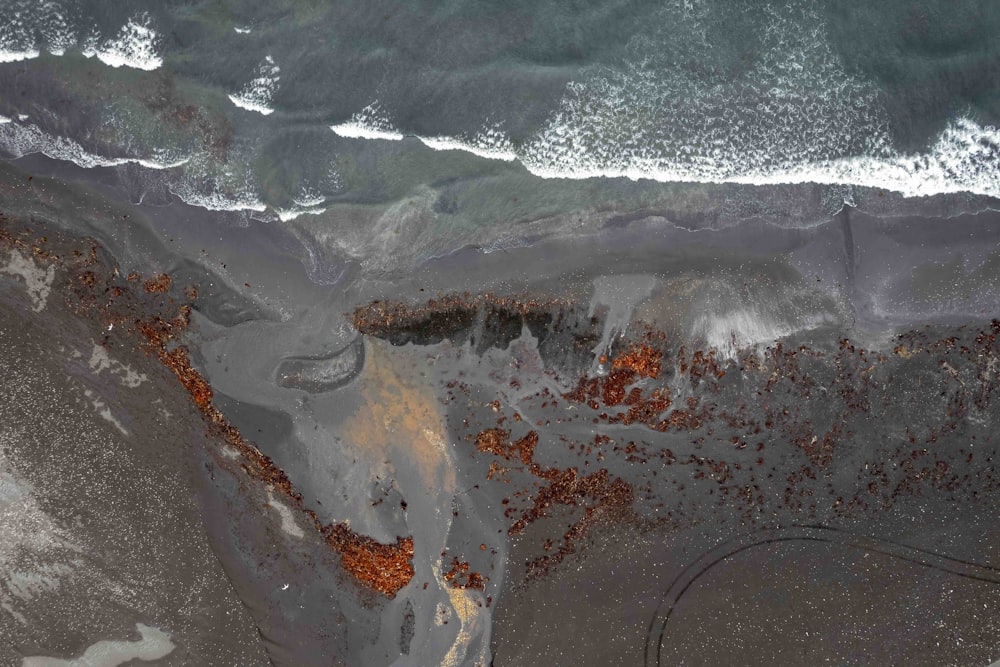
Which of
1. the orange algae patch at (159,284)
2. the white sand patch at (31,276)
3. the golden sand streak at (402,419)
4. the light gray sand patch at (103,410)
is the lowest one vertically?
the golden sand streak at (402,419)

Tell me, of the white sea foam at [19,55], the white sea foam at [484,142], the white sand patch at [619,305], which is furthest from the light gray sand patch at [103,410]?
the white sand patch at [619,305]

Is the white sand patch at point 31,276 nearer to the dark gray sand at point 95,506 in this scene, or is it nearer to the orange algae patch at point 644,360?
the dark gray sand at point 95,506

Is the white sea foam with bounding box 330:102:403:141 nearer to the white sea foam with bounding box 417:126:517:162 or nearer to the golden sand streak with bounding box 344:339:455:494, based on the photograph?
the white sea foam with bounding box 417:126:517:162

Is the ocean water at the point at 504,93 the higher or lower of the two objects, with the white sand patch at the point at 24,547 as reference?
higher

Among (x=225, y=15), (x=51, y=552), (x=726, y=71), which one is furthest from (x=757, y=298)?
(x=51, y=552)

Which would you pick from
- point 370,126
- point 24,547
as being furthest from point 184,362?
point 370,126

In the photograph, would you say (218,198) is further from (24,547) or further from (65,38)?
(24,547)

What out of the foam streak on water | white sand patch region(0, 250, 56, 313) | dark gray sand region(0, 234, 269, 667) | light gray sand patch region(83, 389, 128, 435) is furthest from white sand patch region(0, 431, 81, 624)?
the foam streak on water
